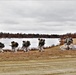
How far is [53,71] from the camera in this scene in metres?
14.8

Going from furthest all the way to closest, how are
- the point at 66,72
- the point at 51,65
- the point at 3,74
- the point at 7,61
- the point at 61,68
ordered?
the point at 7,61 < the point at 51,65 < the point at 61,68 < the point at 66,72 < the point at 3,74

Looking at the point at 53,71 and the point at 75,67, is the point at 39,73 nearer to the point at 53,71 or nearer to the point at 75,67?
the point at 53,71

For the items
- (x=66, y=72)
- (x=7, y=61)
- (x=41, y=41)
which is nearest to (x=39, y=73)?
(x=66, y=72)

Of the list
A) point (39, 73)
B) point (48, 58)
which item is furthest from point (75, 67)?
point (48, 58)

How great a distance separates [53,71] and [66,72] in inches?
32.2

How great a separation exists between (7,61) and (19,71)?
3807 mm

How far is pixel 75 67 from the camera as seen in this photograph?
16094 mm

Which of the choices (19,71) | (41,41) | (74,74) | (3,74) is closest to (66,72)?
(74,74)

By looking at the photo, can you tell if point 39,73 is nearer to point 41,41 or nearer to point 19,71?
point 19,71

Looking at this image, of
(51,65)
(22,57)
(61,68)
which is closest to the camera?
(61,68)

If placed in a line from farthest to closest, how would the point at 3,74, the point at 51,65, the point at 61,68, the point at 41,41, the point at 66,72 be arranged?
the point at 41,41 → the point at 51,65 → the point at 61,68 → the point at 66,72 → the point at 3,74

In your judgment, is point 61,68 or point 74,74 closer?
point 74,74

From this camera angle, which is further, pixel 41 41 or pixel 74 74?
pixel 41 41

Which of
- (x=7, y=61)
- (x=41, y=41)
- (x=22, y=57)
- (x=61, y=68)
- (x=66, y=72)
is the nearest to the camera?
(x=66, y=72)
